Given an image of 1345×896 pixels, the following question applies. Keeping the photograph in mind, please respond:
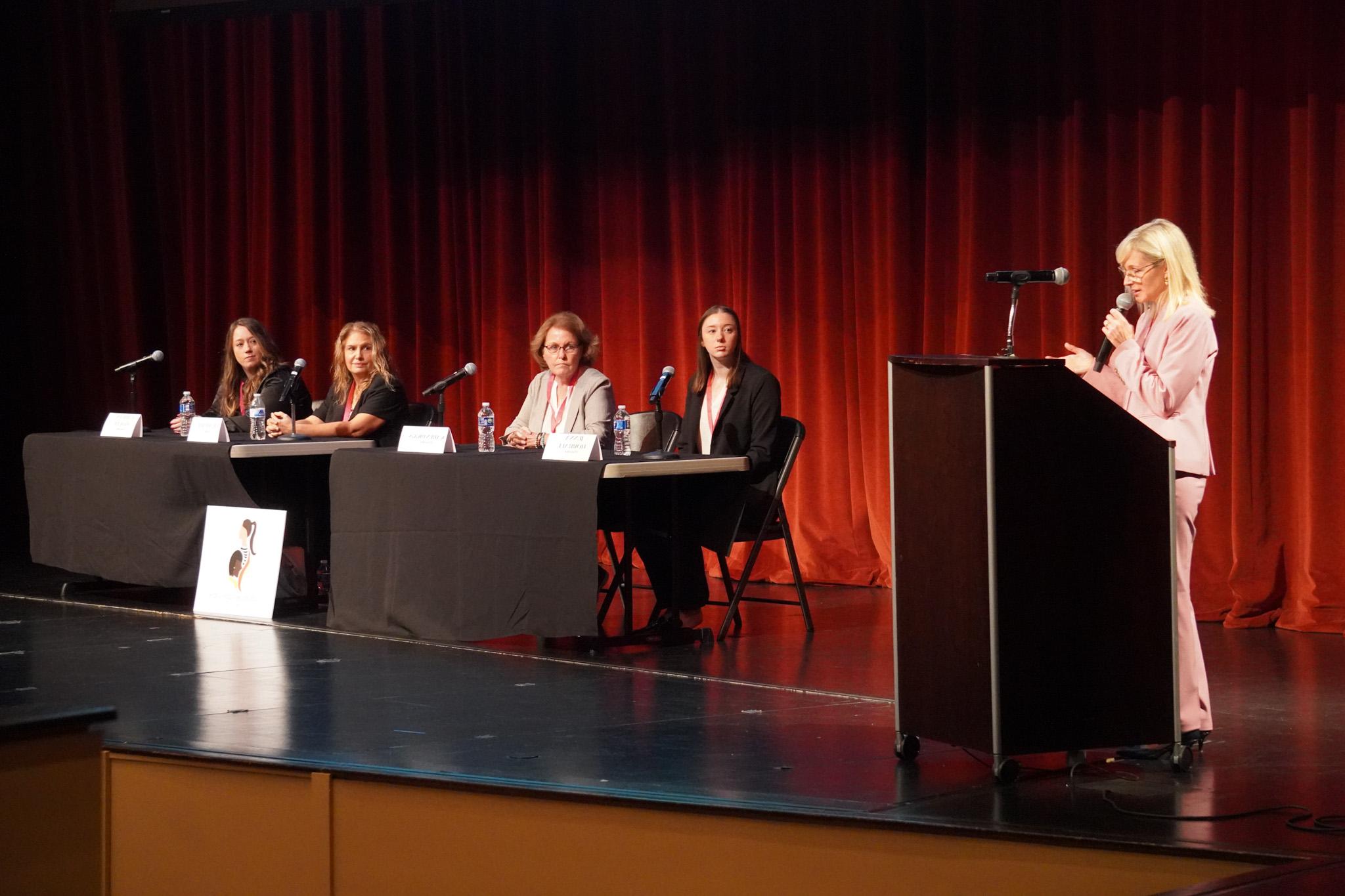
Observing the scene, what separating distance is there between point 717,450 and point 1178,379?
2338 millimetres

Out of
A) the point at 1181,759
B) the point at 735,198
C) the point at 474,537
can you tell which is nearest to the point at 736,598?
the point at 474,537

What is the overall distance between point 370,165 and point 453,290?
855 mm

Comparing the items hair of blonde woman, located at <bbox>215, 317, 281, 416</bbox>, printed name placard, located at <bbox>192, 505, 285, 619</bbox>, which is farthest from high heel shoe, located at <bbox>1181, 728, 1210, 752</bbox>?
hair of blonde woman, located at <bbox>215, 317, 281, 416</bbox>

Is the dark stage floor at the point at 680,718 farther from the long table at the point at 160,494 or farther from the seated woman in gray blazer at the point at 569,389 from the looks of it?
the seated woman in gray blazer at the point at 569,389

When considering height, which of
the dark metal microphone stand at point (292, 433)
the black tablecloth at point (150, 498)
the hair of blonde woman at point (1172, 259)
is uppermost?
the hair of blonde woman at point (1172, 259)

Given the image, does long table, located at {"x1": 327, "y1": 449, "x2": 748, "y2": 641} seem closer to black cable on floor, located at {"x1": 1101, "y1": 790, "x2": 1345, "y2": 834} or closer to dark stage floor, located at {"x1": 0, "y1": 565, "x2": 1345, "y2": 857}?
dark stage floor, located at {"x1": 0, "y1": 565, "x2": 1345, "y2": 857}

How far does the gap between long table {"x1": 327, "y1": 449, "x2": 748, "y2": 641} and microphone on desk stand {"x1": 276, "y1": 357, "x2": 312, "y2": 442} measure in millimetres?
522

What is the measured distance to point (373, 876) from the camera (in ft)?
9.86

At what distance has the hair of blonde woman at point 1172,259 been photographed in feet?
11.6

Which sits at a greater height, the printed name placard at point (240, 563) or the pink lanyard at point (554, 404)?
the pink lanyard at point (554, 404)

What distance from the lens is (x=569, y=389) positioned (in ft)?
19.4

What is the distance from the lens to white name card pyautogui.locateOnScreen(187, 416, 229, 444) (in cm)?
624

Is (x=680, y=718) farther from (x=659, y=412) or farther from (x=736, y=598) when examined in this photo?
(x=659, y=412)

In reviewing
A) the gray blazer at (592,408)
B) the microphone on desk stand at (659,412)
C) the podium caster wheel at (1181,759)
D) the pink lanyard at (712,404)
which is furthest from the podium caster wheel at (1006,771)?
the gray blazer at (592,408)
